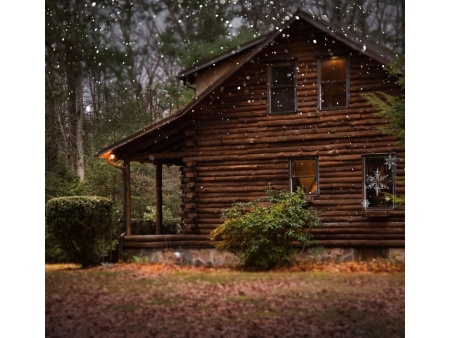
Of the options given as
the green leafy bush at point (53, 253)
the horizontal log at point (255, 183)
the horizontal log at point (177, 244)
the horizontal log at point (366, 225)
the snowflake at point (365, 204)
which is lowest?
the green leafy bush at point (53, 253)

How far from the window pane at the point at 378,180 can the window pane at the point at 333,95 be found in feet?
2.91

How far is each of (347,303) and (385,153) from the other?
210 cm

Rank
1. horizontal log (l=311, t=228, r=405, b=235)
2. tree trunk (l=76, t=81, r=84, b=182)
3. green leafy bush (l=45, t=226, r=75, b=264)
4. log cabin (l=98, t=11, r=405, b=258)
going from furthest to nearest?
tree trunk (l=76, t=81, r=84, b=182) < green leafy bush (l=45, t=226, r=75, b=264) < log cabin (l=98, t=11, r=405, b=258) < horizontal log (l=311, t=228, r=405, b=235)

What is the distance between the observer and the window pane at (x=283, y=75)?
681 centimetres

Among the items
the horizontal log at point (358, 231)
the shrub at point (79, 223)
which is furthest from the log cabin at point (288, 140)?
the shrub at point (79, 223)

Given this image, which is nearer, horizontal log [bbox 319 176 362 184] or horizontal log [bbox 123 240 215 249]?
horizontal log [bbox 319 176 362 184]

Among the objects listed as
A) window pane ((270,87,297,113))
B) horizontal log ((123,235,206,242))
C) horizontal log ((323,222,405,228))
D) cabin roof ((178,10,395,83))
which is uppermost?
cabin roof ((178,10,395,83))

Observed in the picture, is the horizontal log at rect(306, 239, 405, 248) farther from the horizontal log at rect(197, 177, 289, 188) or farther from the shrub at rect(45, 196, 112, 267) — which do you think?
the shrub at rect(45, 196, 112, 267)

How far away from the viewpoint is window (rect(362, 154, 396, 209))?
21.2 feet

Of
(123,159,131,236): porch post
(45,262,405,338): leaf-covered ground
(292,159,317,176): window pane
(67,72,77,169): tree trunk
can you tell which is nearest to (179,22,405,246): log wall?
(292,159,317,176): window pane

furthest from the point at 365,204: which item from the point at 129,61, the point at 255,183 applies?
the point at 129,61

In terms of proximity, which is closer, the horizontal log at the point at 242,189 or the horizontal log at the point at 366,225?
the horizontal log at the point at 366,225

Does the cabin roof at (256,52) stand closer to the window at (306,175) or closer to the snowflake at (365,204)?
the window at (306,175)

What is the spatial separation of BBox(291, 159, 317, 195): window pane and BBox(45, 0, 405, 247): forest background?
5.76ft
